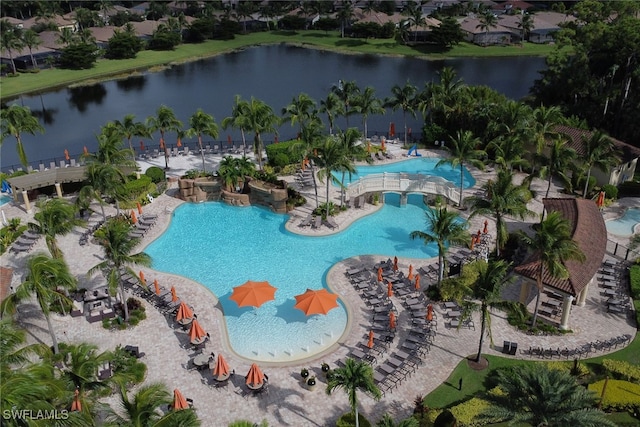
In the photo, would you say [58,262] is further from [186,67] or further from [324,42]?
[324,42]

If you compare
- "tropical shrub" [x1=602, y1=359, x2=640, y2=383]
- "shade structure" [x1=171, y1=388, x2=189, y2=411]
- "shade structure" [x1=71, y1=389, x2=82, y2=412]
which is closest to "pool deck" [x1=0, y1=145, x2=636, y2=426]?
"shade structure" [x1=171, y1=388, x2=189, y2=411]

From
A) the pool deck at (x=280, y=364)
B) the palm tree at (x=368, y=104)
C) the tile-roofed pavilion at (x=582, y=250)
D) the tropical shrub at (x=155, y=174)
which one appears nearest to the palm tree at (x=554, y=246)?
the tile-roofed pavilion at (x=582, y=250)

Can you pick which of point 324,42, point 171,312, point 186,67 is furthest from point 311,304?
point 324,42

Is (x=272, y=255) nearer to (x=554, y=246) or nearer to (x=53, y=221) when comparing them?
(x=53, y=221)

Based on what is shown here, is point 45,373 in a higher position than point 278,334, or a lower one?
higher

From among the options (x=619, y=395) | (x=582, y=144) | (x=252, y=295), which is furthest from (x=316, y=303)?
(x=582, y=144)
